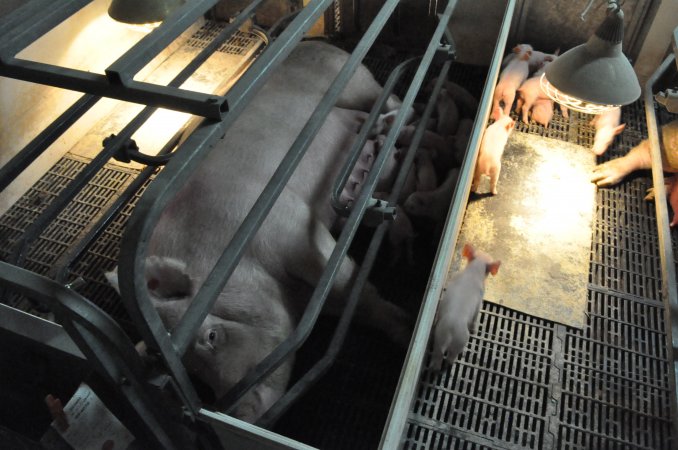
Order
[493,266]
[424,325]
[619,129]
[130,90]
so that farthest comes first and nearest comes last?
[619,129], [493,266], [424,325], [130,90]

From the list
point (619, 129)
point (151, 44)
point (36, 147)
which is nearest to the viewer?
point (151, 44)

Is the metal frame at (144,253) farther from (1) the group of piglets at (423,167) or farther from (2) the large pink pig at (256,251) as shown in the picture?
(1) the group of piglets at (423,167)

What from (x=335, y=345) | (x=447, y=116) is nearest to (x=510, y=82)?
(x=447, y=116)

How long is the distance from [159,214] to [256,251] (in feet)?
4.18

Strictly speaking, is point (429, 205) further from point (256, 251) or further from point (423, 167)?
point (256, 251)

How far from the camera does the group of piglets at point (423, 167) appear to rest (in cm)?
306

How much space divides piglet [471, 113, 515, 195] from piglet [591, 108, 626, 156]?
0.65 metres

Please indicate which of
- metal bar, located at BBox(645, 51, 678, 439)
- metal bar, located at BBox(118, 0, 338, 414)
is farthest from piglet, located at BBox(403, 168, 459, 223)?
metal bar, located at BBox(118, 0, 338, 414)

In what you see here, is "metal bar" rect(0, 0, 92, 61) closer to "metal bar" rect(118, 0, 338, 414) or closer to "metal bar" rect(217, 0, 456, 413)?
"metal bar" rect(118, 0, 338, 414)

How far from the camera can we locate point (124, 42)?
400cm

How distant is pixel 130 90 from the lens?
4.59 ft

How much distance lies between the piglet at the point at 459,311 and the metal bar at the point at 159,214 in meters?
1.29

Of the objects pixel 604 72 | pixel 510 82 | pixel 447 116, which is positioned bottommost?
pixel 604 72

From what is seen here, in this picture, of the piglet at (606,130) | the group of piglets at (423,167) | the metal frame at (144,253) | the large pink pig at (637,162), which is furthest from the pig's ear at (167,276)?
the piglet at (606,130)
